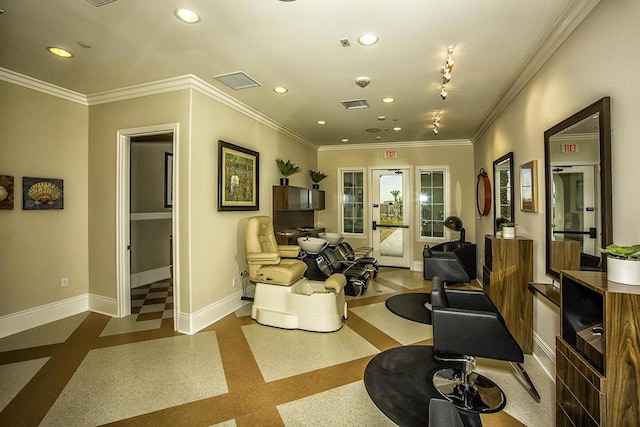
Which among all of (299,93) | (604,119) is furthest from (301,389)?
(299,93)

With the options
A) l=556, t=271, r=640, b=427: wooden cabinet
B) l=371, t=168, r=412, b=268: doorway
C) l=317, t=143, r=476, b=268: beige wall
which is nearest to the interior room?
l=556, t=271, r=640, b=427: wooden cabinet

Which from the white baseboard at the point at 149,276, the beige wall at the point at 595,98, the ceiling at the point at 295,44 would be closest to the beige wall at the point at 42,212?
the ceiling at the point at 295,44

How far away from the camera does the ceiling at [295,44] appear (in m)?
2.20

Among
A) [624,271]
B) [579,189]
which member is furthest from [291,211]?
[624,271]

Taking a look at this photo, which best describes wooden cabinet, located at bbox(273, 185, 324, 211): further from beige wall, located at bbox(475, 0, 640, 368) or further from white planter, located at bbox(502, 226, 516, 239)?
beige wall, located at bbox(475, 0, 640, 368)

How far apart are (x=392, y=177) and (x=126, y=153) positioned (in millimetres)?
5141

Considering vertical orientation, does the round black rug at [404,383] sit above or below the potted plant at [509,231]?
below

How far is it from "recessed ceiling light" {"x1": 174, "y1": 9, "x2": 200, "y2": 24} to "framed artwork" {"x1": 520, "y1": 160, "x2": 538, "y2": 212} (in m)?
3.30

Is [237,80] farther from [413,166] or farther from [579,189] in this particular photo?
[413,166]

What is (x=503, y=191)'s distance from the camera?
419 cm

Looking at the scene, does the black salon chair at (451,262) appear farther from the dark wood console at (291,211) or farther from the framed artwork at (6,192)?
the framed artwork at (6,192)

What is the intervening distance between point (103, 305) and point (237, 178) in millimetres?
2423

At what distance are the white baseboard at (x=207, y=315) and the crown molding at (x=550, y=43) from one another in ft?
14.3

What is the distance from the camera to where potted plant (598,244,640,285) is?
141cm
